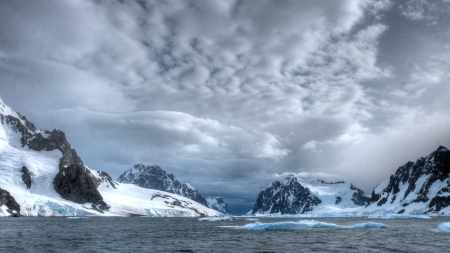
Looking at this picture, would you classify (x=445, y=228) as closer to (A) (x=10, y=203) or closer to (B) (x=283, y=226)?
(B) (x=283, y=226)

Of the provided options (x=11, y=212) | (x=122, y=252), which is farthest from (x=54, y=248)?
(x=11, y=212)

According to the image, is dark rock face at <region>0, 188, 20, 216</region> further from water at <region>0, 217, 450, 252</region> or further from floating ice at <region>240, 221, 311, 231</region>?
floating ice at <region>240, 221, 311, 231</region>

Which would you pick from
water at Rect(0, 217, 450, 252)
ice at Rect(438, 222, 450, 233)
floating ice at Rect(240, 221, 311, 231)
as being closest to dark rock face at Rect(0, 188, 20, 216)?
water at Rect(0, 217, 450, 252)

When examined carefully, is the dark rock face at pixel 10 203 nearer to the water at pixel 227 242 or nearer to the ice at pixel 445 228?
the water at pixel 227 242

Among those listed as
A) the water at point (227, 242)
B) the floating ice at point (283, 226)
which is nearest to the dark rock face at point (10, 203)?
the water at point (227, 242)

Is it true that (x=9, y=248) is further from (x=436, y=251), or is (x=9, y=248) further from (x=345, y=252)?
(x=436, y=251)

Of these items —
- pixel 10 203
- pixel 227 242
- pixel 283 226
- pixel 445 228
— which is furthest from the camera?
pixel 10 203

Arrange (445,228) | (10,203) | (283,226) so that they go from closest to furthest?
(445,228)
(283,226)
(10,203)

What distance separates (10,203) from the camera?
595 feet

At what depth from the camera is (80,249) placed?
40.8m

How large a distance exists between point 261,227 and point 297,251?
37.3 metres

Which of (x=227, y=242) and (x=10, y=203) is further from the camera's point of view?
(x=10, y=203)

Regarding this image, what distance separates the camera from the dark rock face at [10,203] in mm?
177200

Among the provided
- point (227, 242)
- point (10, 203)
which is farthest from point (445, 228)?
point (10, 203)
